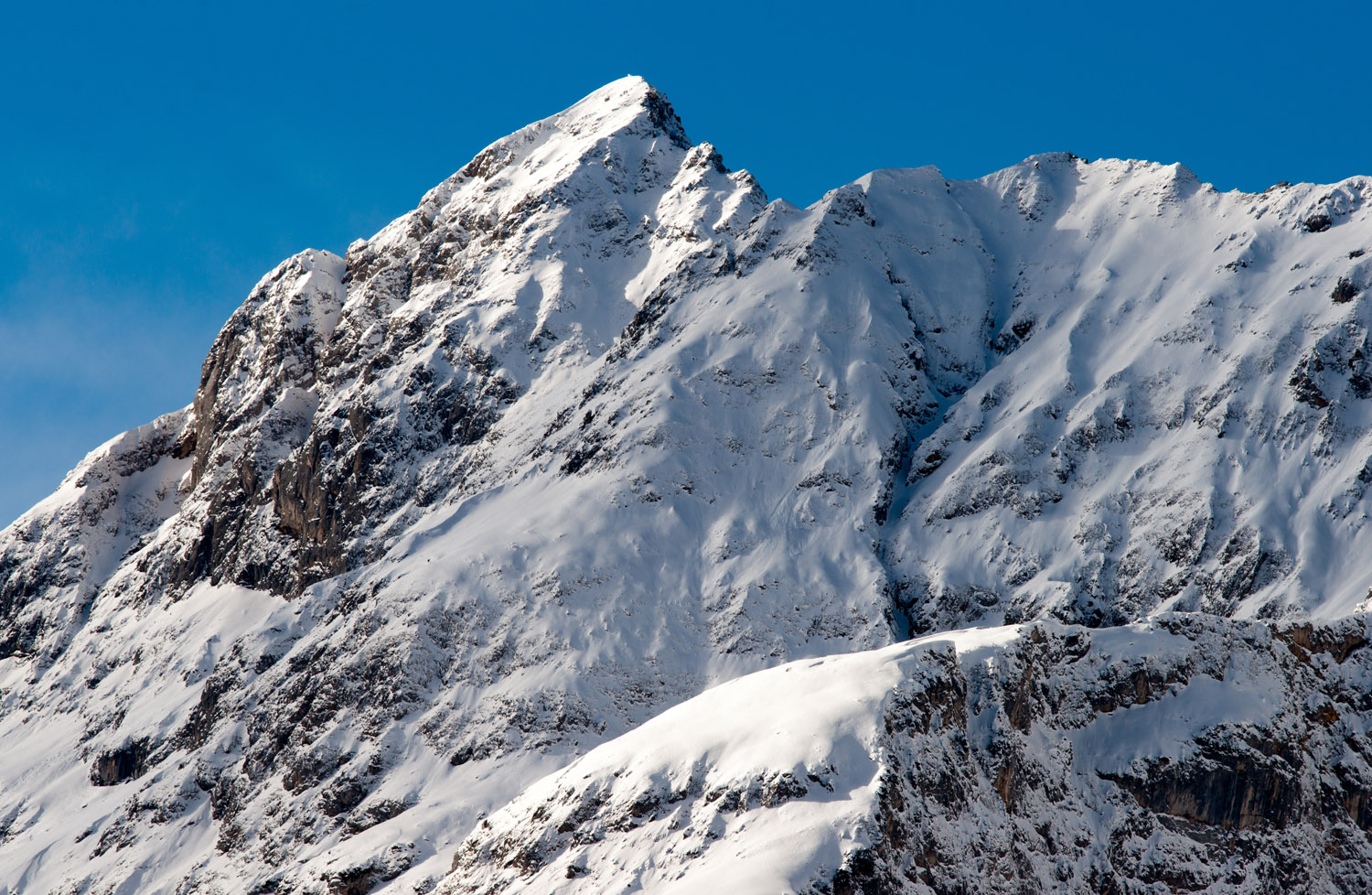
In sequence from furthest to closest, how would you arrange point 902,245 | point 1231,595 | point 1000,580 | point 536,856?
point 902,245, point 1000,580, point 1231,595, point 536,856

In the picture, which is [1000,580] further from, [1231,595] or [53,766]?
[53,766]

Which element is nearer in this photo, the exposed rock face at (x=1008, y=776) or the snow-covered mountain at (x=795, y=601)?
the exposed rock face at (x=1008, y=776)

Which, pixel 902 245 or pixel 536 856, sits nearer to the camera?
pixel 536 856

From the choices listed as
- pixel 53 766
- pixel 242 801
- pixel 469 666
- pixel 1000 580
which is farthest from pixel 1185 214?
pixel 53 766

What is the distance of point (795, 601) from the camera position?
152875 mm

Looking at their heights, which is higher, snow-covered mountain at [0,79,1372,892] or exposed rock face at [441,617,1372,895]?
snow-covered mountain at [0,79,1372,892]

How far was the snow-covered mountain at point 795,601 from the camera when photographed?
332ft

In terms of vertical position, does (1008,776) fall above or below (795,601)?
below

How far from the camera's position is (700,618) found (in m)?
153

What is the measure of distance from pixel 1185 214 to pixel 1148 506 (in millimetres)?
53158

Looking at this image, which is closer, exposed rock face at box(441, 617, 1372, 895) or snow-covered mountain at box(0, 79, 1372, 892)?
exposed rock face at box(441, 617, 1372, 895)

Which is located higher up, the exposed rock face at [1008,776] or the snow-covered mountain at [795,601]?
the snow-covered mountain at [795,601]

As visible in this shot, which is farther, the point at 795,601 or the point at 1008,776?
the point at 795,601

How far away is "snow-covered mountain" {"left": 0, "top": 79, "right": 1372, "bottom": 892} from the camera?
332ft
